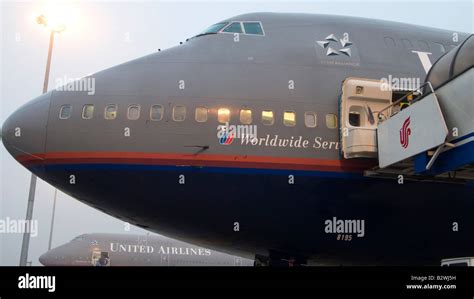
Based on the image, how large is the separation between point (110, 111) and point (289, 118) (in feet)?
14.1

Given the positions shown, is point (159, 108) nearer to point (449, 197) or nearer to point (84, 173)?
point (84, 173)

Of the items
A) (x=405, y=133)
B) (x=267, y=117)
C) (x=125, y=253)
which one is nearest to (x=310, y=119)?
(x=267, y=117)

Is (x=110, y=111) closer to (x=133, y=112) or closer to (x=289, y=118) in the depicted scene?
(x=133, y=112)

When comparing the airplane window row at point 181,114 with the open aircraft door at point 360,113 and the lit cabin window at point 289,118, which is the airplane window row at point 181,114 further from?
the open aircraft door at point 360,113

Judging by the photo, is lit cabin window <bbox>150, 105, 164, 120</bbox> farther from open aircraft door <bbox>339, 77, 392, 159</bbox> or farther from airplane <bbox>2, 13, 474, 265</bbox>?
open aircraft door <bbox>339, 77, 392, 159</bbox>

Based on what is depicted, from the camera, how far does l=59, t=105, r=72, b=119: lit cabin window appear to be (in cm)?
1249

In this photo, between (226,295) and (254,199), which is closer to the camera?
(226,295)

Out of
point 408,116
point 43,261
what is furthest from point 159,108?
point 43,261

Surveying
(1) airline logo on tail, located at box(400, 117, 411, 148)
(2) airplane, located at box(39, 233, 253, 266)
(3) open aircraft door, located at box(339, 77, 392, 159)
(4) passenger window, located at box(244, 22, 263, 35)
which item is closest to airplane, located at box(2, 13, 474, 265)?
(3) open aircraft door, located at box(339, 77, 392, 159)

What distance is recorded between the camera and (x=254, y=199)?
1229 cm

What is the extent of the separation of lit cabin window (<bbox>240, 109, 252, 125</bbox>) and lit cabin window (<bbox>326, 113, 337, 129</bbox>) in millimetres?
1949

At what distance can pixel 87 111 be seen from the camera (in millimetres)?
12523

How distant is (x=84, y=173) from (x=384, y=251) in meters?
7.91

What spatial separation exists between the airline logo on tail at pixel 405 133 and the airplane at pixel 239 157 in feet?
4.44
